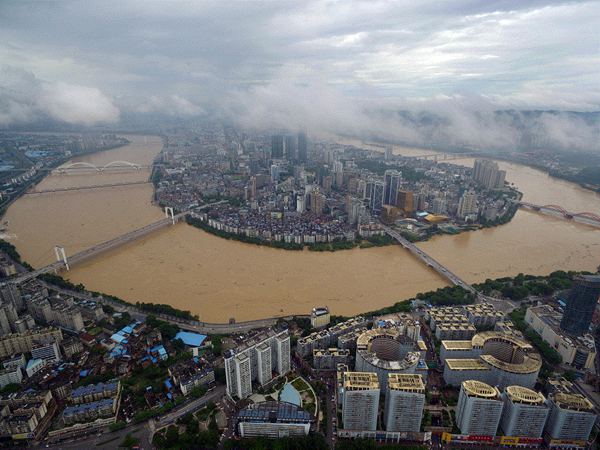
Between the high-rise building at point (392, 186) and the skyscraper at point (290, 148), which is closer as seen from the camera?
the high-rise building at point (392, 186)

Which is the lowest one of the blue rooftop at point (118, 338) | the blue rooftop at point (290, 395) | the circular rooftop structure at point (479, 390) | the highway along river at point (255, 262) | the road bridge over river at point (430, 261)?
the highway along river at point (255, 262)

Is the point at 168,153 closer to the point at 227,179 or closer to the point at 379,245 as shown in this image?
the point at 227,179

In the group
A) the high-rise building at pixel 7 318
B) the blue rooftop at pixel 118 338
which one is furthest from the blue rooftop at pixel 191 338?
the high-rise building at pixel 7 318

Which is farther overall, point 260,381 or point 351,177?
point 351,177

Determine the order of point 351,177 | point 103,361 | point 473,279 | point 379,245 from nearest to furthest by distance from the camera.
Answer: point 103,361 < point 473,279 < point 379,245 < point 351,177

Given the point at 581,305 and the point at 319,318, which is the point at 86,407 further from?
the point at 581,305

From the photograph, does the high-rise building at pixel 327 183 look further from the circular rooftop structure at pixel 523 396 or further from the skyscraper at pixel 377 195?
the circular rooftop structure at pixel 523 396

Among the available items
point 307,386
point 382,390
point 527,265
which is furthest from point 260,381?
point 527,265
